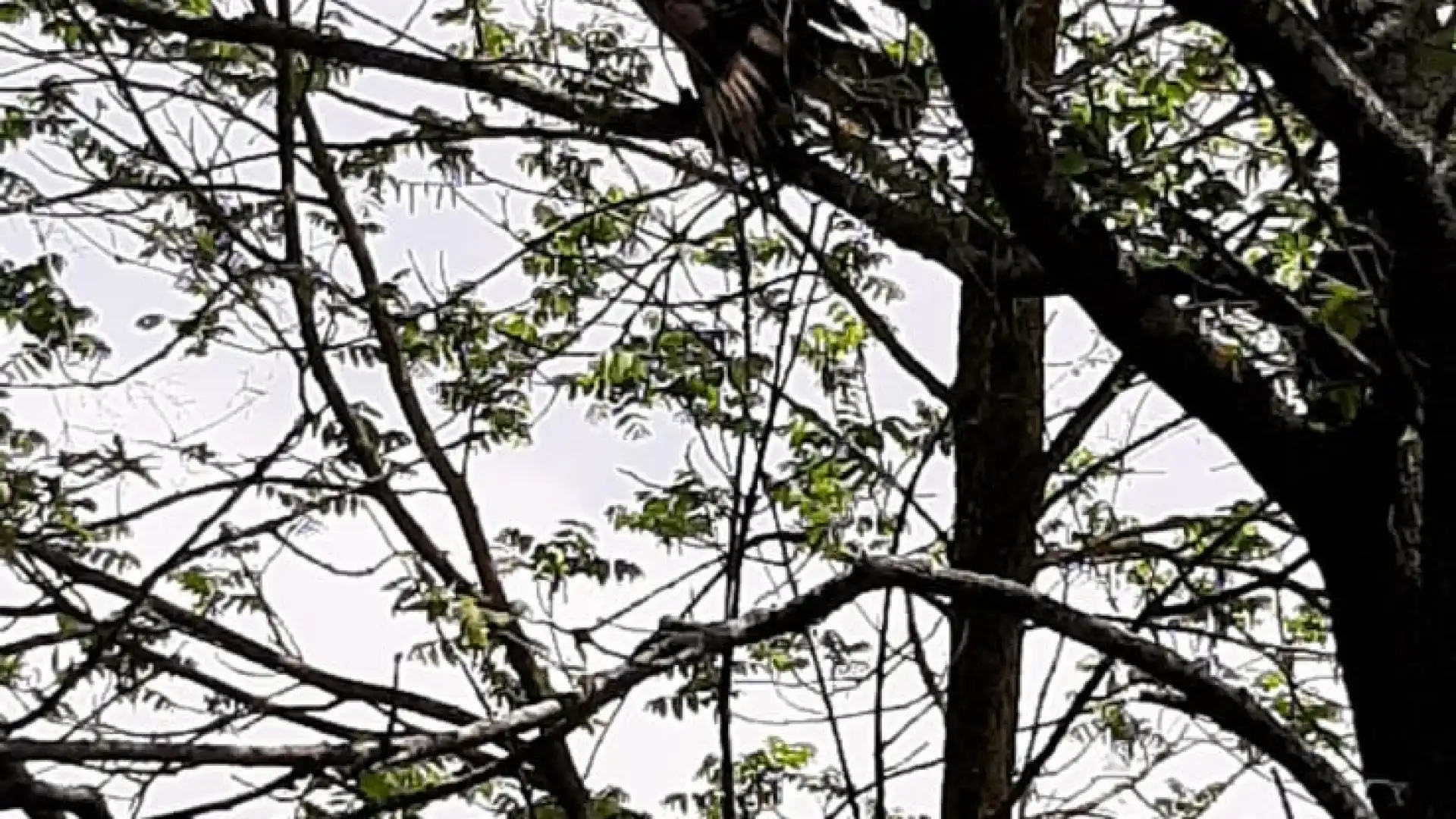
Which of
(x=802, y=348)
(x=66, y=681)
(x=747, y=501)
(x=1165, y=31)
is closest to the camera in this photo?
(x=747, y=501)

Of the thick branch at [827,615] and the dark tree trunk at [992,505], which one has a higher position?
the dark tree trunk at [992,505]

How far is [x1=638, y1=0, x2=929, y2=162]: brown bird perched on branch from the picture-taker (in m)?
1.83

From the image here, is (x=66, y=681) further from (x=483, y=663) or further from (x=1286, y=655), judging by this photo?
(x=1286, y=655)

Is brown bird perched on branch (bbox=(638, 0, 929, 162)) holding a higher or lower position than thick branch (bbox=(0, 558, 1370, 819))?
higher

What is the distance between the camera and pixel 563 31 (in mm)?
2678

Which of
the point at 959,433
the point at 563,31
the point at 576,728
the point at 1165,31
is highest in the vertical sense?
the point at 563,31

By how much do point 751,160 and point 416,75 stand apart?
0.66m

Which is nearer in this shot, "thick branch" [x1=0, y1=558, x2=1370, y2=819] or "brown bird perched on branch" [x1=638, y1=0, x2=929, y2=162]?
"thick branch" [x1=0, y1=558, x2=1370, y2=819]

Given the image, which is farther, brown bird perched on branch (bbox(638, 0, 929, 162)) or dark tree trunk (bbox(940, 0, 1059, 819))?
dark tree trunk (bbox(940, 0, 1059, 819))

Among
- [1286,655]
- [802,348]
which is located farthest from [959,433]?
[1286,655]

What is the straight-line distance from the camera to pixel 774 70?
188cm

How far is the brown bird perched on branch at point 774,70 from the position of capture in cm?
183

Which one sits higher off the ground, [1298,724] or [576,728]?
[1298,724]

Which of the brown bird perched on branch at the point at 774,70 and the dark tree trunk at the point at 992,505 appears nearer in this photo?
the brown bird perched on branch at the point at 774,70
